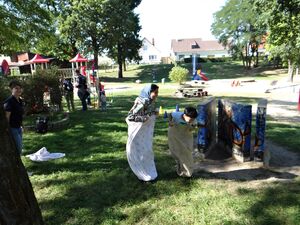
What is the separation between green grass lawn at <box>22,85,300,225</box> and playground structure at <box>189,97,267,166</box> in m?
1.06

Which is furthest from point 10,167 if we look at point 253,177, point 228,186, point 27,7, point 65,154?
point 27,7

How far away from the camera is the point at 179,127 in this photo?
572cm

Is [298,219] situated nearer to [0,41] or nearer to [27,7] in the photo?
[27,7]

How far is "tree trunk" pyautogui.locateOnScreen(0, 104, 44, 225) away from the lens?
2.46m

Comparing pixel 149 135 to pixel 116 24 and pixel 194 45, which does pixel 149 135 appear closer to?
pixel 116 24

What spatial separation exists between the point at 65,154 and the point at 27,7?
725cm

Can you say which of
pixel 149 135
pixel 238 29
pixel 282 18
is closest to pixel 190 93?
pixel 282 18

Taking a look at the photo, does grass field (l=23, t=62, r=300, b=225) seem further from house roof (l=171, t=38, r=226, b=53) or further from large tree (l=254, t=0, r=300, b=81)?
house roof (l=171, t=38, r=226, b=53)

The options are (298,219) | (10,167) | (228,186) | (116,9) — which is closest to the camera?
(10,167)

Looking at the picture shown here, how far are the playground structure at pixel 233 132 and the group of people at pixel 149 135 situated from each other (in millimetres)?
1468

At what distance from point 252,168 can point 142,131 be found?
8.63 feet


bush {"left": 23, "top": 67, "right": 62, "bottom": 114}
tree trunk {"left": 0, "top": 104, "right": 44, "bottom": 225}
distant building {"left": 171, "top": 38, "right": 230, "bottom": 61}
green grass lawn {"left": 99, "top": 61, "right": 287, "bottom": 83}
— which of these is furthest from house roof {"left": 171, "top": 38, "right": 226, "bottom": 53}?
tree trunk {"left": 0, "top": 104, "right": 44, "bottom": 225}

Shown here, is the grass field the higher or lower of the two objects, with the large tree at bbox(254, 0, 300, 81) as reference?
lower

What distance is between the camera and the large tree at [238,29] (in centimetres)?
4438
